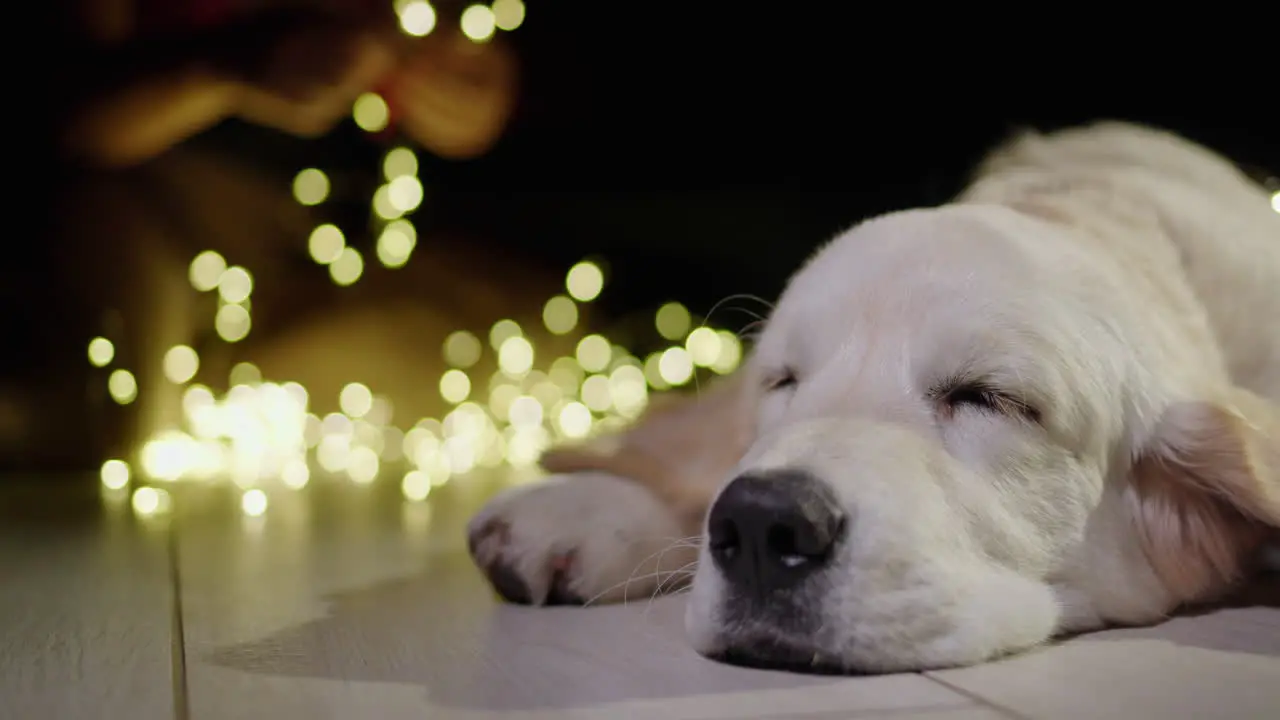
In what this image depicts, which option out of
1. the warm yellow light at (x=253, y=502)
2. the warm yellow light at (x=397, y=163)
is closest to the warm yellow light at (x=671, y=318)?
the warm yellow light at (x=397, y=163)

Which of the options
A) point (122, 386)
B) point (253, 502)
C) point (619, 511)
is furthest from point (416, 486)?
point (619, 511)

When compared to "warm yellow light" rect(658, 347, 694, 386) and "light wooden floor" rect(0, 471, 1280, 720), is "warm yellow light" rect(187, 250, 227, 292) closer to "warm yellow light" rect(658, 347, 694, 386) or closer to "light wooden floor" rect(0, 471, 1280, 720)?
"warm yellow light" rect(658, 347, 694, 386)

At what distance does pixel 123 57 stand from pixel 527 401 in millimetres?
1742

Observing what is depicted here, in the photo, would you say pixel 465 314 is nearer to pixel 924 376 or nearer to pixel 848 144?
pixel 848 144

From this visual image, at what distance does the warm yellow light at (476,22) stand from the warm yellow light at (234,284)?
1016 mm

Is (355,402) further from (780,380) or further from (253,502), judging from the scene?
(780,380)

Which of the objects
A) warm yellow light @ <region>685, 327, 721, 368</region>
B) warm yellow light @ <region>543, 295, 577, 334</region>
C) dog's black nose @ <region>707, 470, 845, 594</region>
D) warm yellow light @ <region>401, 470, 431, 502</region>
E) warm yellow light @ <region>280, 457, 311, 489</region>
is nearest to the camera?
dog's black nose @ <region>707, 470, 845, 594</region>

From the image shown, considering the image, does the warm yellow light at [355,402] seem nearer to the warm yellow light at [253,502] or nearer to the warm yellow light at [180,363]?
the warm yellow light at [180,363]

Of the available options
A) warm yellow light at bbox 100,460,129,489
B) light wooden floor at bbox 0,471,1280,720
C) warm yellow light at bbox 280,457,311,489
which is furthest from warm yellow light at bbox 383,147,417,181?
light wooden floor at bbox 0,471,1280,720

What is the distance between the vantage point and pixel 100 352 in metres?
3.90

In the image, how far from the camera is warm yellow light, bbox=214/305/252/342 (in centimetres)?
450

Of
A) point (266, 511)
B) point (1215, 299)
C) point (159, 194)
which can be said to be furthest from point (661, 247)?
point (1215, 299)

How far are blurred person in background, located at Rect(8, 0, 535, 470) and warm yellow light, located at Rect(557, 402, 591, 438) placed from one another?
1.14 meters

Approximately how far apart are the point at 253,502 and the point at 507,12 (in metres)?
2.12
